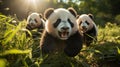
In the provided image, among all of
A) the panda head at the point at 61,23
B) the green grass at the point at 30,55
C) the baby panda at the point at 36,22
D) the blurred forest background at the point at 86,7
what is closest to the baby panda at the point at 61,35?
the panda head at the point at 61,23

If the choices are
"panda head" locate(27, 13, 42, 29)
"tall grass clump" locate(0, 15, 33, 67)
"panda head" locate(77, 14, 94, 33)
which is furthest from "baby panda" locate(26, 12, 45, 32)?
"tall grass clump" locate(0, 15, 33, 67)

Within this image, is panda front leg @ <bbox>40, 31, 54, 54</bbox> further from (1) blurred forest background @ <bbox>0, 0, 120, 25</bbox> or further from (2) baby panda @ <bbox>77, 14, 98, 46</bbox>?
(1) blurred forest background @ <bbox>0, 0, 120, 25</bbox>

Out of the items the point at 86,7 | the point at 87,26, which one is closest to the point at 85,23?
the point at 87,26

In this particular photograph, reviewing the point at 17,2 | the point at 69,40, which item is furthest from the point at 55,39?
the point at 17,2

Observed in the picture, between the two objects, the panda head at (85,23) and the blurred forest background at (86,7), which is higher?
the panda head at (85,23)

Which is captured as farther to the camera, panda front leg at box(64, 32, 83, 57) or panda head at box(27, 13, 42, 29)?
panda head at box(27, 13, 42, 29)

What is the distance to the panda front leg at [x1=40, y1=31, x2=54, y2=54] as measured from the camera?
15.5ft

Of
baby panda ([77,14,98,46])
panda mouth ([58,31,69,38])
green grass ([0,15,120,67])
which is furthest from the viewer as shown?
baby panda ([77,14,98,46])

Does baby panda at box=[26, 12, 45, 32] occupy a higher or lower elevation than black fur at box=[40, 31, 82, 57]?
lower

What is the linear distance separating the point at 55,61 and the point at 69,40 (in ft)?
1.87

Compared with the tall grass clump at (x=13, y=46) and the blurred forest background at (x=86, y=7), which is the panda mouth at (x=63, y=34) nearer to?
the tall grass clump at (x=13, y=46)

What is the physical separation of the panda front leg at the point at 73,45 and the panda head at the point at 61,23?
87 millimetres

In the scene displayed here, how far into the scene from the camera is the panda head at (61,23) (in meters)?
4.72

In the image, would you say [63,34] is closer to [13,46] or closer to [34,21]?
[13,46]
